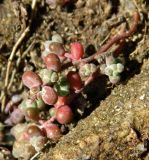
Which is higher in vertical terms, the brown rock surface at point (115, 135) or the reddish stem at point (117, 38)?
the reddish stem at point (117, 38)

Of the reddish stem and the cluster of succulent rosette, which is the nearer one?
the cluster of succulent rosette

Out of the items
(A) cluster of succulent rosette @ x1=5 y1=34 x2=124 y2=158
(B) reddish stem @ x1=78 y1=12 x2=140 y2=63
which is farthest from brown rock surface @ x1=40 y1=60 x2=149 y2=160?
(B) reddish stem @ x1=78 y1=12 x2=140 y2=63

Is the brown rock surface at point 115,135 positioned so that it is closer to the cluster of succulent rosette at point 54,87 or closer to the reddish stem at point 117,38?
the cluster of succulent rosette at point 54,87

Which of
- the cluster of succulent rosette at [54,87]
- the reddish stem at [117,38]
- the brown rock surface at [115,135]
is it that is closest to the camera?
the brown rock surface at [115,135]

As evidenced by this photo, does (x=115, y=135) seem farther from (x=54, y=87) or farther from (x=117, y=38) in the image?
(x=117, y=38)

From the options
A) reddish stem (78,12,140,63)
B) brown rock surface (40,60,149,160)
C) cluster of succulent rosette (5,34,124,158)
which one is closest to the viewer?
brown rock surface (40,60,149,160)

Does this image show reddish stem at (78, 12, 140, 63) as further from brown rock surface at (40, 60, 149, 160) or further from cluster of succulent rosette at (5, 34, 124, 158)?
brown rock surface at (40, 60, 149, 160)

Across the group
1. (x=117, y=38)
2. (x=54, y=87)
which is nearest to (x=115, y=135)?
(x=54, y=87)

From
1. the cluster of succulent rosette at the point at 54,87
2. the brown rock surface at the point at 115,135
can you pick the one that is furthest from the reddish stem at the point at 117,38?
the brown rock surface at the point at 115,135
